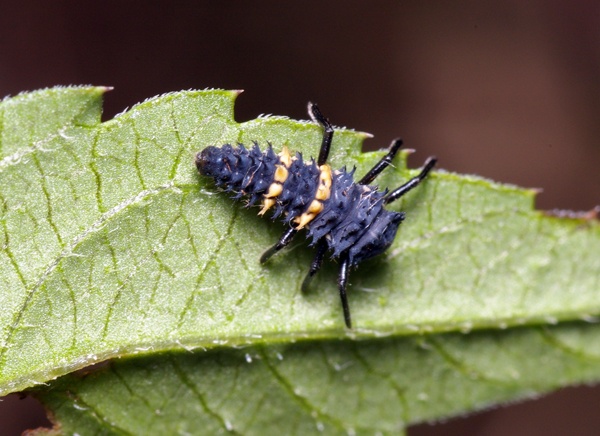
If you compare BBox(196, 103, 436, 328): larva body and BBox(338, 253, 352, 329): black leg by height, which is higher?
BBox(196, 103, 436, 328): larva body

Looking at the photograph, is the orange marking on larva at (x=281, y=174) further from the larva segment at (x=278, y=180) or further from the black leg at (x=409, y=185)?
the black leg at (x=409, y=185)

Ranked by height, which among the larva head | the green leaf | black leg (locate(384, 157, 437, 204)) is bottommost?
the green leaf

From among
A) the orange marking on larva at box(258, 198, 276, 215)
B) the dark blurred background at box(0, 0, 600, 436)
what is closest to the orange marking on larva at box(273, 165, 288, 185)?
the orange marking on larva at box(258, 198, 276, 215)

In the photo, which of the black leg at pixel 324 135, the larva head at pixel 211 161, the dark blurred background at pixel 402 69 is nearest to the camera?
the larva head at pixel 211 161

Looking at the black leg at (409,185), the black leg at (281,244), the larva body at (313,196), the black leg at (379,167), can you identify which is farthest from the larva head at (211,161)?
the black leg at (409,185)

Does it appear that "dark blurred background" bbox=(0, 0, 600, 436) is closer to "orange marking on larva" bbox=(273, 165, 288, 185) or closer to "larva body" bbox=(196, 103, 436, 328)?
"larva body" bbox=(196, 103, 436, 328)

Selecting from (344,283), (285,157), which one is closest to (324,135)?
(285,157)

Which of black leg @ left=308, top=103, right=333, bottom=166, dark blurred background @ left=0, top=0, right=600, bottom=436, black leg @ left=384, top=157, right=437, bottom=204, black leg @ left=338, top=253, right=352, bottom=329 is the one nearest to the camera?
black leg @ left=308, top=103, right=333, bottom=166
